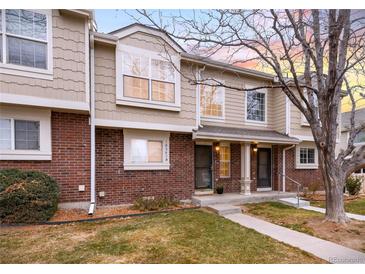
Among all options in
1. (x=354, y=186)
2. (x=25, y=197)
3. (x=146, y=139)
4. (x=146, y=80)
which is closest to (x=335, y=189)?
(x=146, y=139)

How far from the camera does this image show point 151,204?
22.7ft

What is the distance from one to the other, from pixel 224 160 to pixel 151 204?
390cm

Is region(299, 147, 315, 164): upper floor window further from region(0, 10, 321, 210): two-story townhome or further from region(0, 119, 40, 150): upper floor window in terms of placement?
region(0, 119, 40, 150): upper floor window

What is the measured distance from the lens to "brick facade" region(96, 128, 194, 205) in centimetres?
700

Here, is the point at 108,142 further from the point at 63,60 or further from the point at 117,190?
the point at 63,60

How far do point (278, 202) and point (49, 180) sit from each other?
310 inches

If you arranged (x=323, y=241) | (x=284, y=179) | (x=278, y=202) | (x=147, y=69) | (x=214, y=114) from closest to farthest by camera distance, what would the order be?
1. (x=323, y=241)
2. (x=147, y=69)
3. (x=278, y=202)
4. (x=214, y=114)
5. (x=284, y=179)

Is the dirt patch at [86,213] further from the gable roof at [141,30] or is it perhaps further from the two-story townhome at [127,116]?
the gable roof at [141,30]

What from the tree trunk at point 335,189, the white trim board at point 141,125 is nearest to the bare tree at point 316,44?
the tree trunk at point 335,189

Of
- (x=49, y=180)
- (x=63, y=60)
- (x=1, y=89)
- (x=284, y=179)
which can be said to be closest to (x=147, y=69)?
(x=63, y=60)

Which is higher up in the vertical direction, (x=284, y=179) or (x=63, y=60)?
(x=63, y=60)

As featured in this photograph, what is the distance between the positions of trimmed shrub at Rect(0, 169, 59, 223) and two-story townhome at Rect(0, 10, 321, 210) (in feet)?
1.80
